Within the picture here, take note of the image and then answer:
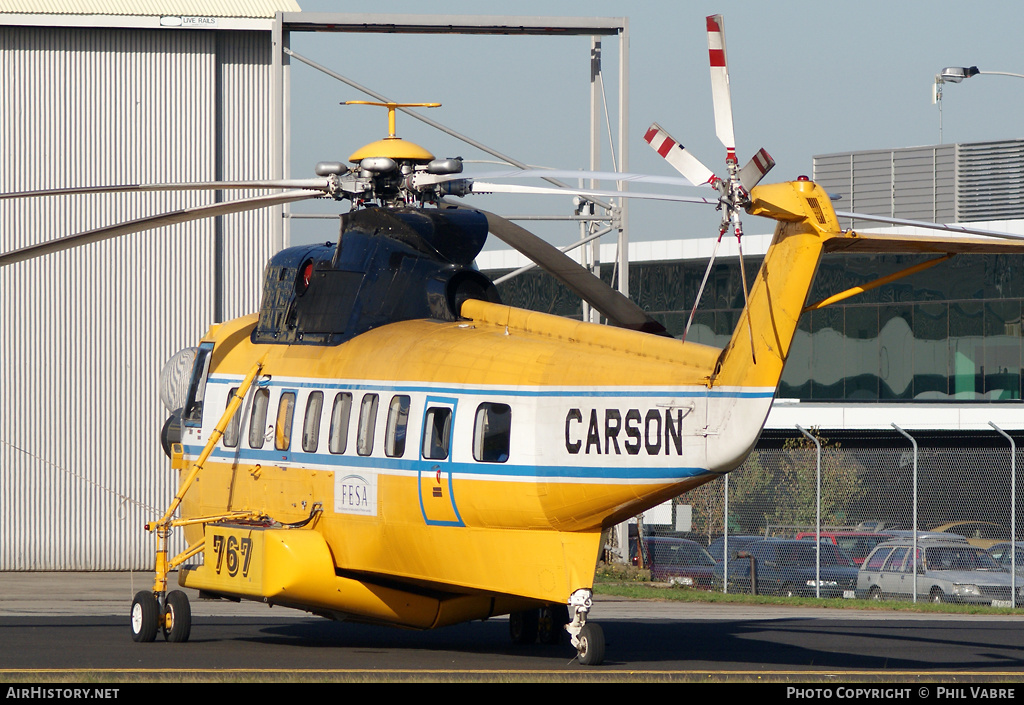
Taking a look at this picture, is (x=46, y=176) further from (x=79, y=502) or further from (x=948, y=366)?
(x=948, y=366)

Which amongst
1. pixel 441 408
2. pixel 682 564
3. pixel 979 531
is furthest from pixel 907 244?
pixel 979 531

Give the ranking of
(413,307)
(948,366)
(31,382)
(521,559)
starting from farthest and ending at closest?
(948,366)
(31,382)
(413,307)
(521,559)

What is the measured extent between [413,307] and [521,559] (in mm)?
3594

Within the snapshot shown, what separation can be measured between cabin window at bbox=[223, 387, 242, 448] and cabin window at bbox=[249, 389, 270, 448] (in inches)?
12.0

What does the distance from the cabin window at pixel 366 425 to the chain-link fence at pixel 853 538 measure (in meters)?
11.9

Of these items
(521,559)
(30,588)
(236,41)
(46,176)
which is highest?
(236,41)

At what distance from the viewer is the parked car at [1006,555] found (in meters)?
25.2

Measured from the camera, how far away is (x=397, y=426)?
14062mm

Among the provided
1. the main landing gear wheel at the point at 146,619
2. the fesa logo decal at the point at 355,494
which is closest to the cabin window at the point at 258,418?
the fesa logo decal at the point at 355,494

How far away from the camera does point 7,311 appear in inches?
1152

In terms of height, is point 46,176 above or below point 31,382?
above

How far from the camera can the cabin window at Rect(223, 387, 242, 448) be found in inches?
653

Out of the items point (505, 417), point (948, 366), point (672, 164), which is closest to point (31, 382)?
point (505, 417)

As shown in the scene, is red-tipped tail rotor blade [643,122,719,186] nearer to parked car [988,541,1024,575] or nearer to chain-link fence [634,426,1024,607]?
chain-link fence [634,426,1024,607]
